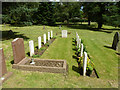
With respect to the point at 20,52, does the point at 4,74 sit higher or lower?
lower

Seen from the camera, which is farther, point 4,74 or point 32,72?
point 32,72

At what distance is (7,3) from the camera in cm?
1265

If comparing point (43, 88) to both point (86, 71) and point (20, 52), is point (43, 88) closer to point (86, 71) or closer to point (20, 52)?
point (86, 71)

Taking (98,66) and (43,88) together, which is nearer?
(43,88)

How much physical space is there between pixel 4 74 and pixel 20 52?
1.52 metres

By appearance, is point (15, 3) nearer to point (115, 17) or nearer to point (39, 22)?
point (115, 17)

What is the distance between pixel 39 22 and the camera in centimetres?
3856

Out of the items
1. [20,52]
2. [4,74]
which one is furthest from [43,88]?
[20,52]

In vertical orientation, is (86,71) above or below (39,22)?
below

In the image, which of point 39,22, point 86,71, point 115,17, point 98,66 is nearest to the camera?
point 86,71

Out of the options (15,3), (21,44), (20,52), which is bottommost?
(20,52)

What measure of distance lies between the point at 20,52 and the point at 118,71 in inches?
235

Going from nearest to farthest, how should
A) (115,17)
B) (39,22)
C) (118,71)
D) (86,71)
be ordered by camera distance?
(86,71) → (118,71) → (115,17) → (39,22)

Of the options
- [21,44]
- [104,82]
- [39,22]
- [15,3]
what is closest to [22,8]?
[15,3]
